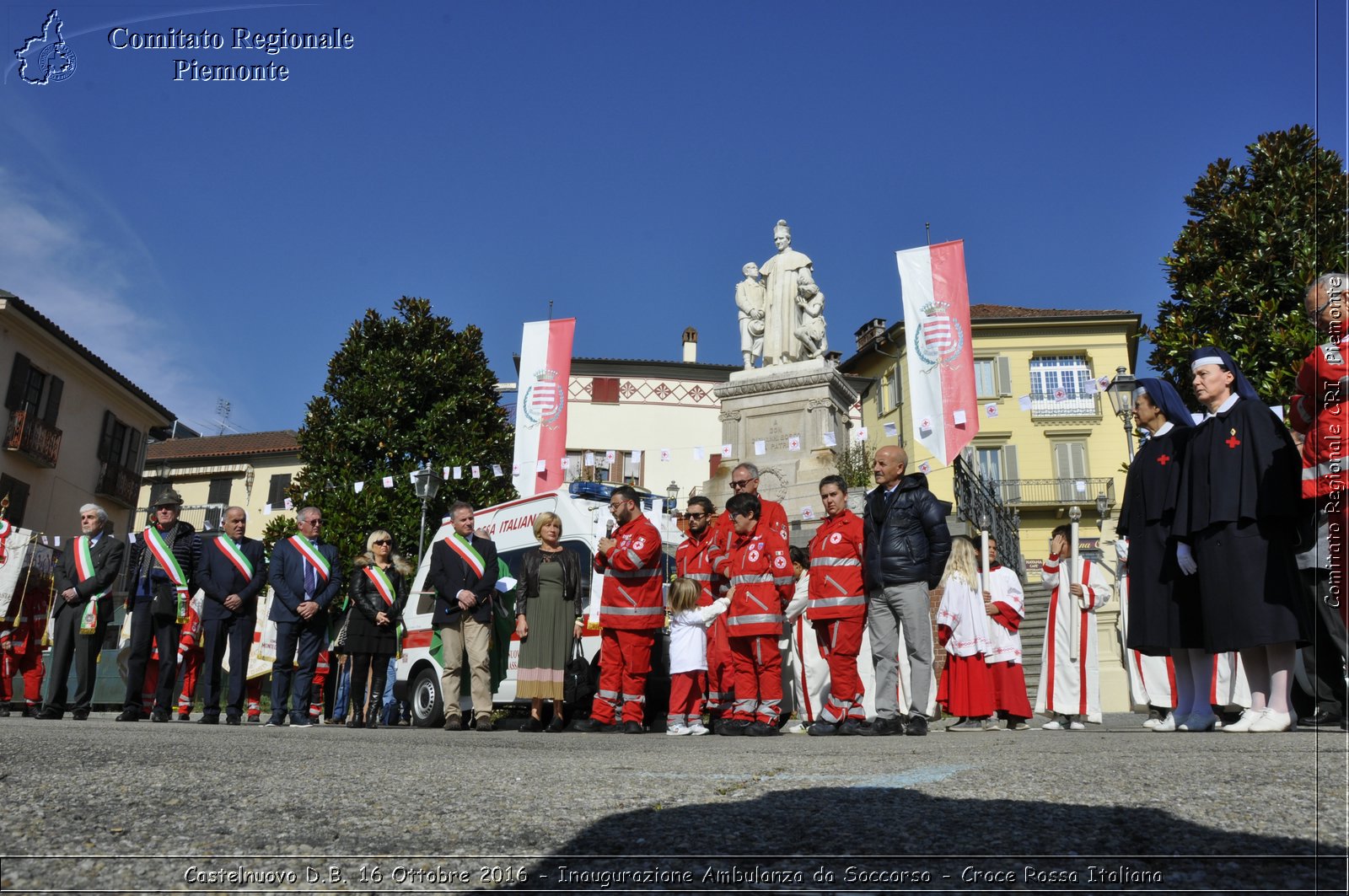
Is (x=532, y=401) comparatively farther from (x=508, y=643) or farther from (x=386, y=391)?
(x=508, y=643)

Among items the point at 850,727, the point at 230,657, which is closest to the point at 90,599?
the point at 230,657

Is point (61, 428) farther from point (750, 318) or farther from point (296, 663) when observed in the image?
point (296, 663)

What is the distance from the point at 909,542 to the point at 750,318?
503 inches

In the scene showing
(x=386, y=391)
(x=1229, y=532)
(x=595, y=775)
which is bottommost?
(x=595, y=775)

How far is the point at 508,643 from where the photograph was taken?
10781 millimetres

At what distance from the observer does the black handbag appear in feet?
31.8

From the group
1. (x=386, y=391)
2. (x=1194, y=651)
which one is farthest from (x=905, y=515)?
(x=386, y=391)

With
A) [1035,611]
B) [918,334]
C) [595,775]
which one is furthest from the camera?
[918,334]

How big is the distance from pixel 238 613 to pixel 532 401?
39.4 feet

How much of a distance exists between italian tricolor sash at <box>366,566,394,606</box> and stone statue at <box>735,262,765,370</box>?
33.6 ft

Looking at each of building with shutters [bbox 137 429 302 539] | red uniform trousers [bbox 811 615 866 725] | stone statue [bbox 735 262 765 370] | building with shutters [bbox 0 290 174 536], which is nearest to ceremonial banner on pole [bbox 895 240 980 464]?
stone statue [bbox 735 262 765 370]

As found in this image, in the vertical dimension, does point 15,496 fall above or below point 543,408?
below

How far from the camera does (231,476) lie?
5019 centimetres

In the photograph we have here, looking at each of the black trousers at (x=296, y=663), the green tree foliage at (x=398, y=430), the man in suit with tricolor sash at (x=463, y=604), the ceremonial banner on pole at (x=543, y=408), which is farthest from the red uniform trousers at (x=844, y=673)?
the green tree foliage at (x=398, y=430)
